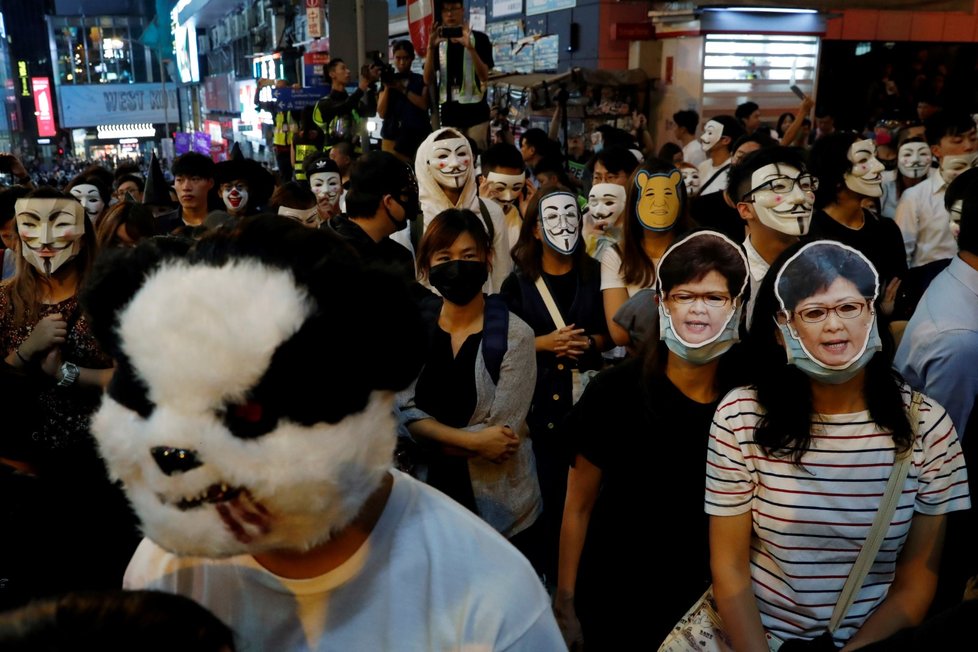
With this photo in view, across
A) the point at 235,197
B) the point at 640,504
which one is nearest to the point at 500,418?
the point at 640,504

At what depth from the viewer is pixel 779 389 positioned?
2205 mm

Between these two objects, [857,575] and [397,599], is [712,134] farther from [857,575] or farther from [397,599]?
[397,599]

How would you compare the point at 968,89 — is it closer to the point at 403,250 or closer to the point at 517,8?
the point at 517,8

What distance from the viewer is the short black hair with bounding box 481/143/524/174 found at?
577cm

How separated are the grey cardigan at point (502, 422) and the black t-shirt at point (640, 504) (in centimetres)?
42

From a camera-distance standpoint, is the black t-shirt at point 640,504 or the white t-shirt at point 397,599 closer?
the white t-shirt at point 397,599

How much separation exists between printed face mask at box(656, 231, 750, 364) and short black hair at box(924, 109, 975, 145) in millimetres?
4245

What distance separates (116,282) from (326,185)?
5.28 meters

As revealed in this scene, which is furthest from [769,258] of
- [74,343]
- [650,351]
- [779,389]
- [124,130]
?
[124,130]

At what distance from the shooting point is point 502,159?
5777mm

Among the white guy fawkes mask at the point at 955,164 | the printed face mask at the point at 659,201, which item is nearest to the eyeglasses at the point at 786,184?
the printed face mask at the point at 659,201

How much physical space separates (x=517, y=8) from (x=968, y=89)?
924 cm

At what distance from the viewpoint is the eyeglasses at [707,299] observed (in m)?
2.55

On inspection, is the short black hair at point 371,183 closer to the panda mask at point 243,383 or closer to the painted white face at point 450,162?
the painted white face at point 450,162
